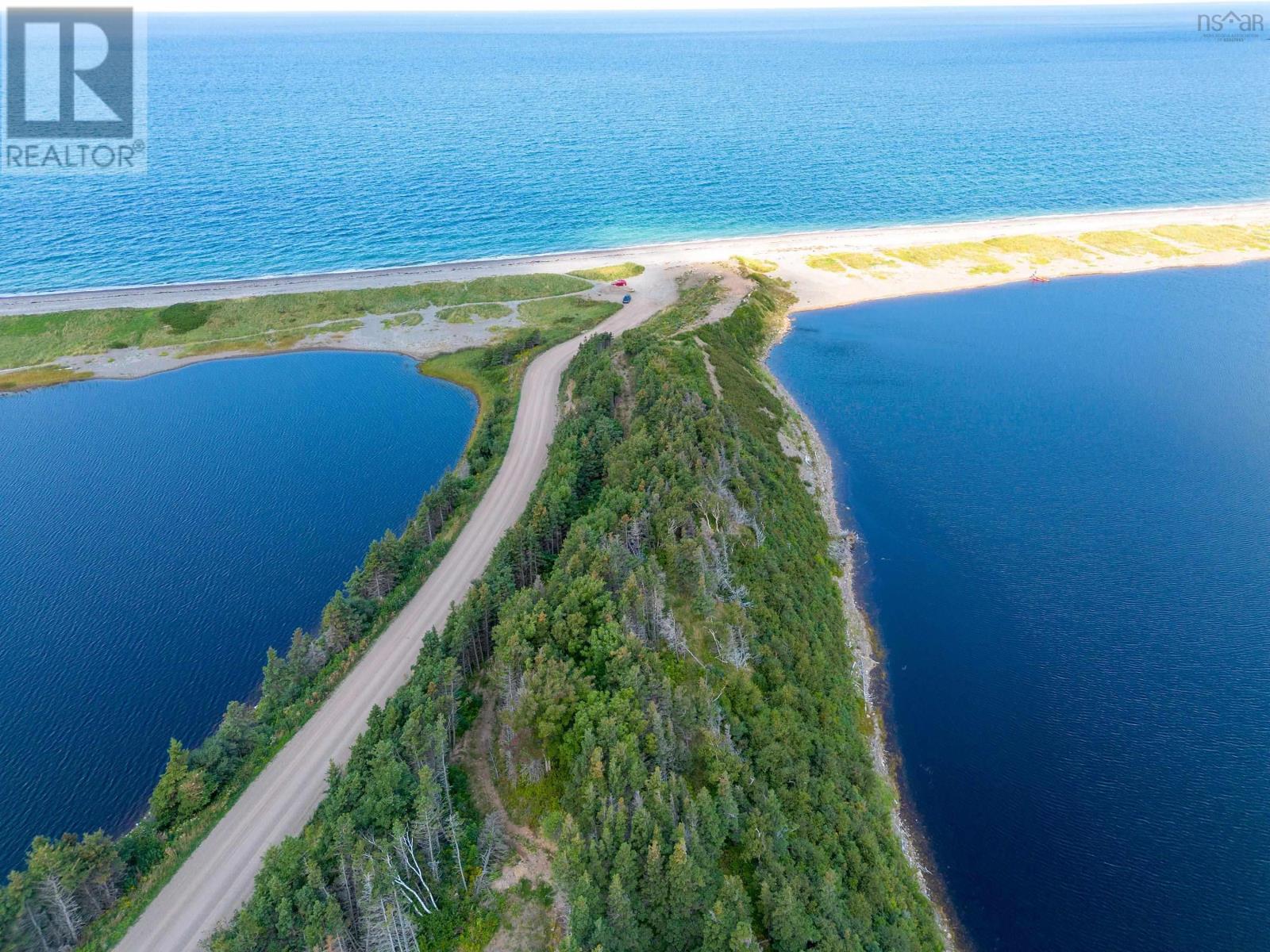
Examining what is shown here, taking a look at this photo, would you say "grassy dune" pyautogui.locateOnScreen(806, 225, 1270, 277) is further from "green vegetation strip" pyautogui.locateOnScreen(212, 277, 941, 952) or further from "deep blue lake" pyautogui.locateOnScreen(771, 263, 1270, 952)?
"green vegetation strip" pyautogui.locateOnScreen(212, 277, 941, 952)

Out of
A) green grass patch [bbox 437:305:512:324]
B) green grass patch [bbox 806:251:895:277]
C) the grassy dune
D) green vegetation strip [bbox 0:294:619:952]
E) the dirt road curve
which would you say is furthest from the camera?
the grassy dune

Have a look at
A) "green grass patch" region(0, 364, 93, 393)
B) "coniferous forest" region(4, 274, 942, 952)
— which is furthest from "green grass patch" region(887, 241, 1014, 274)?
"green grass patch" region(0, 364, 93, 393)

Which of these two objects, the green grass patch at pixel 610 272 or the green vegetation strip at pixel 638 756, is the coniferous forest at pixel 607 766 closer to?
the green vegetation strip at pixel 638 756

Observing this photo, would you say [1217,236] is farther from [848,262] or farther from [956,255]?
[848,262]

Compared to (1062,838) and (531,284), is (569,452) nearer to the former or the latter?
(1062,838)

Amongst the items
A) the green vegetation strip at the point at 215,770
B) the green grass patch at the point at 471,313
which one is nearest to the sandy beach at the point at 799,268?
the green grass patch at the point at 471,313

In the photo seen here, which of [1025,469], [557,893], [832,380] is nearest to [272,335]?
[832,380]
